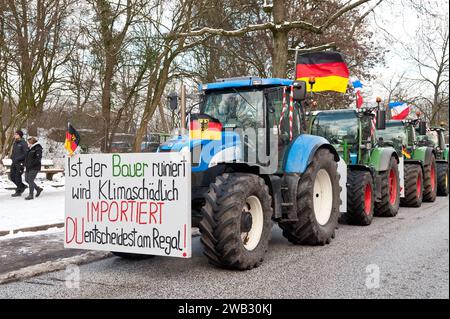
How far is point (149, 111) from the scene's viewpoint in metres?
19.0

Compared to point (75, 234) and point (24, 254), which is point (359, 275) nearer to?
point (75, 234)

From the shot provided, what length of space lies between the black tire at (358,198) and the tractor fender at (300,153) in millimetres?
1948

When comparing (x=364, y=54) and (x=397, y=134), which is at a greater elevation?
(x=364, y=54)

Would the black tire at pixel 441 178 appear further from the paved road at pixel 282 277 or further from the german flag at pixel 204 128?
the german flag at pixel 204 128

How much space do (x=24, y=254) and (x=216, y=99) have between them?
3.40m

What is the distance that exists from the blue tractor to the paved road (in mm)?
326

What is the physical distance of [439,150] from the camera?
16.6 m

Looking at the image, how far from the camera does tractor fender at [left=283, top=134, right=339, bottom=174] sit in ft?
22.5

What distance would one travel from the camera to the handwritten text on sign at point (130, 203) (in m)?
5.22

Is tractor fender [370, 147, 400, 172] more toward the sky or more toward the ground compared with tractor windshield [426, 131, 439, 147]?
more toward the ground

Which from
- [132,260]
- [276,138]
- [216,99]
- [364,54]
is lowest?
[132,260]

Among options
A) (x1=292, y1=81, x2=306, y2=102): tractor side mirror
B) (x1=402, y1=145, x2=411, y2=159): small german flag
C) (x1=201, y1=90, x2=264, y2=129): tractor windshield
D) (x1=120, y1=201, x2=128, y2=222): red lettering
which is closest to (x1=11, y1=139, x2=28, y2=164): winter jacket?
(x1=201, y1=90, x2=264, y2=129): tractor windshield

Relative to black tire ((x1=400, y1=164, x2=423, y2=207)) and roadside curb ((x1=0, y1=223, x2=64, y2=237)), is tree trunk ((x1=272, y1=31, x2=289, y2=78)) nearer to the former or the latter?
black tire ((x1=400, y1=164, x2=423, y2=207))
